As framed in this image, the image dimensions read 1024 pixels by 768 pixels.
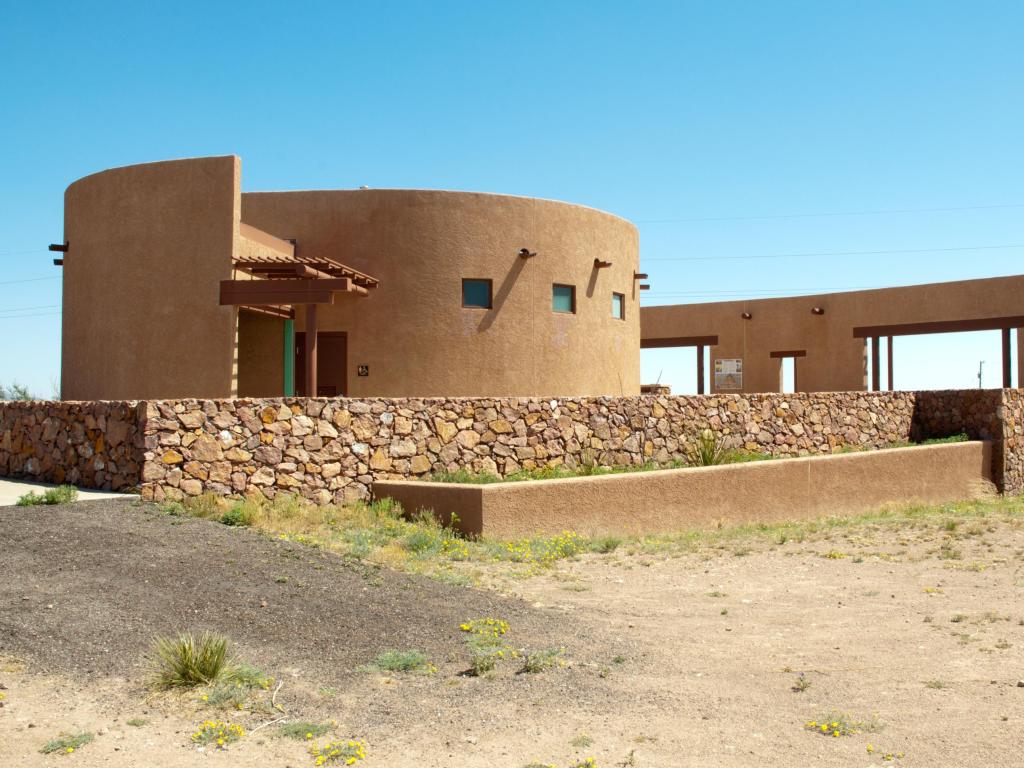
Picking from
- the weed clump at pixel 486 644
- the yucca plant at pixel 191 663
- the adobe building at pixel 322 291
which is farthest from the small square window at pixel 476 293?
the yucca plant at pixel 191 663

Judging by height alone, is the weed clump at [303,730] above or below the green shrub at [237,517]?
below

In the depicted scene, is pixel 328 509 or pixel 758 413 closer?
pixel 328 509

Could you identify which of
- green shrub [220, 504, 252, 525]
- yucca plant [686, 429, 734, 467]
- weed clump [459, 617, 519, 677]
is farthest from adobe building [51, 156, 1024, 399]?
weed clump [459, 617, 519, 677]

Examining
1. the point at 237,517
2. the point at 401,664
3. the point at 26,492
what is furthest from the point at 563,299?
the point at 401,664

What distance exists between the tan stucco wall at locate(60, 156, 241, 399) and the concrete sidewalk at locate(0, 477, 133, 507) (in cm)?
446

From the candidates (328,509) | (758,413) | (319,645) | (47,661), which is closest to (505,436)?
(328,509)

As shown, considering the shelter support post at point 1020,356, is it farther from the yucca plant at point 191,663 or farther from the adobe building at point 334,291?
the yucca plant at point 191,663

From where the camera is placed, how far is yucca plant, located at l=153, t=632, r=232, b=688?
645 centimetres

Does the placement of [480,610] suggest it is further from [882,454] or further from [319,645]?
[882,454]

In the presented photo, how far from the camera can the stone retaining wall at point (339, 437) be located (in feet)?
40.1

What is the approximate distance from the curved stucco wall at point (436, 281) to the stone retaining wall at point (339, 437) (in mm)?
4198

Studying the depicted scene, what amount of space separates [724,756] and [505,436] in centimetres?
1027

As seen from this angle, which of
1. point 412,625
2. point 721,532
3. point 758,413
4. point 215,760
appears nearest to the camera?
point 215,760

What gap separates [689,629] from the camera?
849 cm
